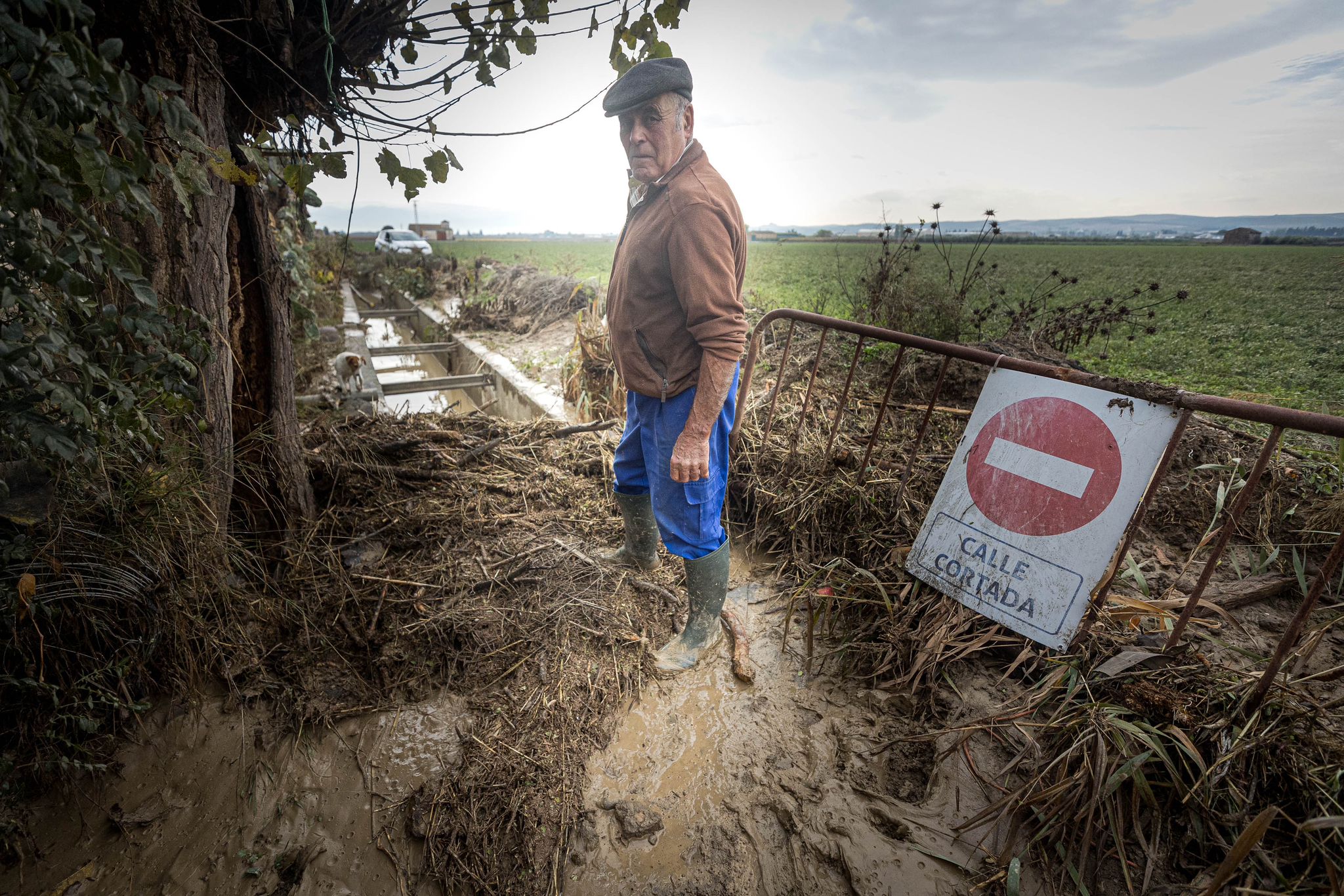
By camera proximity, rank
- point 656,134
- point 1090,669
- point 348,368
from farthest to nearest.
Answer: point 348,368
point 656,134
point 1090,669

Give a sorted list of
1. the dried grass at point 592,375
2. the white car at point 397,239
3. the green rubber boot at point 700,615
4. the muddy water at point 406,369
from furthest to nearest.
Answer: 1. the white car at point 397,239
2. the muddy water at point 406,369
3. the dried grass at point 592,375
4. the green rubber boot at point 700,615

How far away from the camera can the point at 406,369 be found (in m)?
9.42

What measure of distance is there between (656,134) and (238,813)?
107 inches

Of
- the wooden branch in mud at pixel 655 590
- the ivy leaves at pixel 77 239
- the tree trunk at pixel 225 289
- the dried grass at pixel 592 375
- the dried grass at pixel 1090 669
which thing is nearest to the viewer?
the ivy leaves at pixel 77 239

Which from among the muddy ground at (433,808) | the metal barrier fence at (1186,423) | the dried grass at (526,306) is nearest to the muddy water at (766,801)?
the muddy ground at (433,808)

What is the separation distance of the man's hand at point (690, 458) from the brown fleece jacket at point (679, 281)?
210 mm

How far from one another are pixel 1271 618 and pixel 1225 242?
577cm

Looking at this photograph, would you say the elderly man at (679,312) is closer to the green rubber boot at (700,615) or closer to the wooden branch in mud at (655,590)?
the green rubber boot at (700,615)

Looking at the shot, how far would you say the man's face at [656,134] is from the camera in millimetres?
1943

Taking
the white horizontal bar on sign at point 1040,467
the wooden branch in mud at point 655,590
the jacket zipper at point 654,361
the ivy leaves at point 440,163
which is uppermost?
the ivy leaves at point 440,163

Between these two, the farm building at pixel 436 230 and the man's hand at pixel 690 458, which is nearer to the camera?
the man's hand at pixel 690 458

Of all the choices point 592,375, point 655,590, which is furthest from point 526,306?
point 655,590

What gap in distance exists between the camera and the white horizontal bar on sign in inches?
79.3

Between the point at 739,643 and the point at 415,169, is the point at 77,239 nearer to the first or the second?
the point at 415,169
